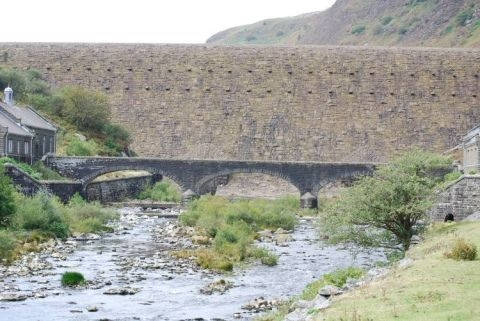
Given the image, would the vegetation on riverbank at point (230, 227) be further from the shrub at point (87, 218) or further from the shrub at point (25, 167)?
the shrub at point (25, 167)

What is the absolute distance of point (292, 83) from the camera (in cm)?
8706

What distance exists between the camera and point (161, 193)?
69250mm

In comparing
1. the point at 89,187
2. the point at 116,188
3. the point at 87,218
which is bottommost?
the point at 116,188

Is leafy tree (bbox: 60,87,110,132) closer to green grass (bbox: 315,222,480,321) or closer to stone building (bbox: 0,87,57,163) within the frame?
stone building (bbox: 0,87,57,163)

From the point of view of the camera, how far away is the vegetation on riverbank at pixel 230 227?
35000 mm

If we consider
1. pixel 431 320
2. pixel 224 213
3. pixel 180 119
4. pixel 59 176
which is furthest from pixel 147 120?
pixel 431 320

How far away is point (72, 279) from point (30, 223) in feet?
41.6

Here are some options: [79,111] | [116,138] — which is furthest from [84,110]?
[116,138]

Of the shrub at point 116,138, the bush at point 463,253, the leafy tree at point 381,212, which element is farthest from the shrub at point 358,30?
the bush at point 463,253

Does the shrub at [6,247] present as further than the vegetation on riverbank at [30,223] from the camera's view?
No

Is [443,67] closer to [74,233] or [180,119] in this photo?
[180,119]

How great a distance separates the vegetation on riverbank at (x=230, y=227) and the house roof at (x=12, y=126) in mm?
13132

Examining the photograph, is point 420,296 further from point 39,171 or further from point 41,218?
point 39,171

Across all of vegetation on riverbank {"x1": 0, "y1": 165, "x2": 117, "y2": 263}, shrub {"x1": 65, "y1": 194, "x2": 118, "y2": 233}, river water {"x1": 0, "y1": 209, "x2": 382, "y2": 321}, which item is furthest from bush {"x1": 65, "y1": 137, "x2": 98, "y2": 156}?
river water {"x1": 0, "y1": 209, "x2": 382, "y2": 321}
